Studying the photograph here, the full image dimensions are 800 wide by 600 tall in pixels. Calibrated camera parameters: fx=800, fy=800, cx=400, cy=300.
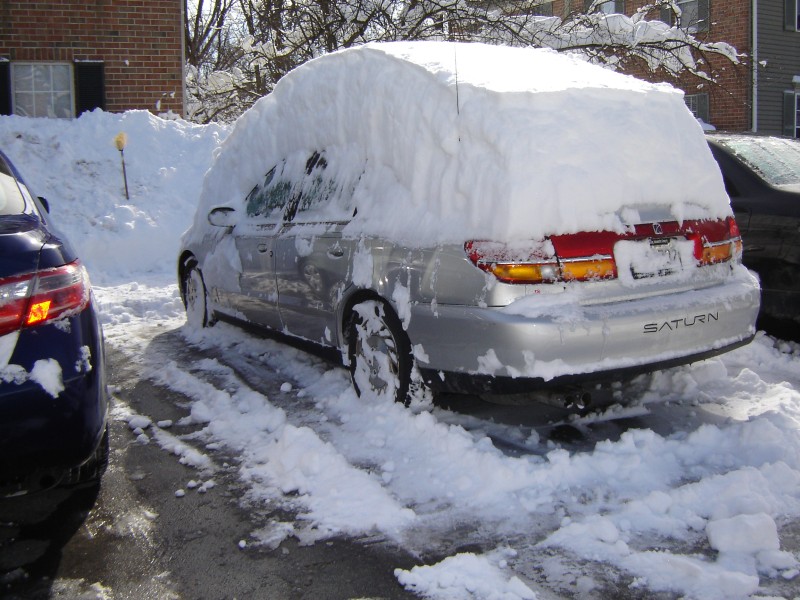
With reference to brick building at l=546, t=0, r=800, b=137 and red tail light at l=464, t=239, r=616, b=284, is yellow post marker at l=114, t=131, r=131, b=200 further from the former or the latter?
brick building at l=546, t=0, r=800, b=137

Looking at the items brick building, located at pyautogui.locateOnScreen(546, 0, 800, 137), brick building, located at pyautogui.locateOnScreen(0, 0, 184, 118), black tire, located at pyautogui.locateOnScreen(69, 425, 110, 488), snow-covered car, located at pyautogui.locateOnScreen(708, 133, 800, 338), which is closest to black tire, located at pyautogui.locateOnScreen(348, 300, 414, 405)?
black tire, located at pyautogui.locateOnScreen(69, 425, 110, 488)

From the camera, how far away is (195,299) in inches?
272

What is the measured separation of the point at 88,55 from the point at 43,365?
11088 mm

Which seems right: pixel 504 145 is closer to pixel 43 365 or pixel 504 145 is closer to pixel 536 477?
pixel 536 477

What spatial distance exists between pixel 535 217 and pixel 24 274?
83.3 inches

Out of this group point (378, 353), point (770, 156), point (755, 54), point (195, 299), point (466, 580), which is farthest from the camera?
point (755, 54)

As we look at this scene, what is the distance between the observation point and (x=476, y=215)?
3734mm

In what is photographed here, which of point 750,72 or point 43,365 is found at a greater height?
point 750,72

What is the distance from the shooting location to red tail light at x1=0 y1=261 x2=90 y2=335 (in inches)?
111

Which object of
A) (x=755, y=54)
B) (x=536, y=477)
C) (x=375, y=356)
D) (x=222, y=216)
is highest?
(x=755, y=54)

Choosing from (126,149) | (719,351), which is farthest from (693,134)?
(126,149)

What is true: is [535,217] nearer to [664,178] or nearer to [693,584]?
[664,178]

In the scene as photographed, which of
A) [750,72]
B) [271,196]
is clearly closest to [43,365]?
[271,196]

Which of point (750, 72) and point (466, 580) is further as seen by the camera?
point (750, 72)
